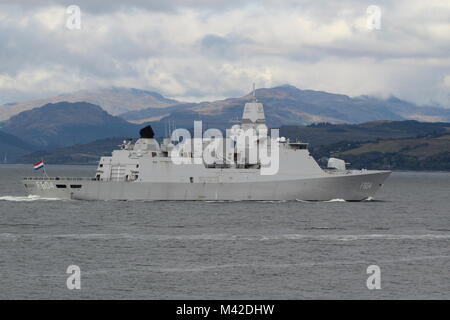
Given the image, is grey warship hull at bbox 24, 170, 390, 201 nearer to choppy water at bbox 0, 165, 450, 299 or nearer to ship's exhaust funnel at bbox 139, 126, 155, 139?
choppy water at bbox 0, 165, 450, 299

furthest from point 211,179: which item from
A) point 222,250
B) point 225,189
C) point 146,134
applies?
point 222,250

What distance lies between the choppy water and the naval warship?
1.93m

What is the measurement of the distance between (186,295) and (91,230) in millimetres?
17957

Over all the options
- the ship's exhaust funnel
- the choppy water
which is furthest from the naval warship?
the choppy water

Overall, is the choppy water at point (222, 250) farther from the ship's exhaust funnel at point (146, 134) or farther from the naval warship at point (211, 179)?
the ship's exhaust funnel at point (146, 134)

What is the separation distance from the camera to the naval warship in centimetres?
6084

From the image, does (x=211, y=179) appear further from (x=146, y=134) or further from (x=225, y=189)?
(x=146, y=134)

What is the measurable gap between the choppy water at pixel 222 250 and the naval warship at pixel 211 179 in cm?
193

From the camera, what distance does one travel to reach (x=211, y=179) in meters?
61.6

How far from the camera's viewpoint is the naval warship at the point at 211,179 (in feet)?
200

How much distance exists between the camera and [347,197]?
62781 millimetres

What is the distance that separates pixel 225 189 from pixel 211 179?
140 centimetres
